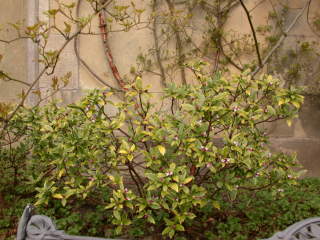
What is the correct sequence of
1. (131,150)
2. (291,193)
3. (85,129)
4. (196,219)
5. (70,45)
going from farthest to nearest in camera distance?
1. (70,45)
2. (291,193)
3. (196,219)
4. (85,129)
5. (131,150)

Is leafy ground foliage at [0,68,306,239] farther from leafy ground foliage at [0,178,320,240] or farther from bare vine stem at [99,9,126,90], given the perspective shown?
bare vine stem at [99,9,126,90]

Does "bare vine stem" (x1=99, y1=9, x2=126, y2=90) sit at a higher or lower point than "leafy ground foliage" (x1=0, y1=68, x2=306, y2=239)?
higher

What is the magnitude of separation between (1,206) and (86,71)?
162cm

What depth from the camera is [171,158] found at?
8.45 ft

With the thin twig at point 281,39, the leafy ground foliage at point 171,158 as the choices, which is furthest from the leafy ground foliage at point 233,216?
the thin twig at point 281,39

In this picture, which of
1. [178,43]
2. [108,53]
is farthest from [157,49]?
[108,53]

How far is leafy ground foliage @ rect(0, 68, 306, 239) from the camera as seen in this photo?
7.88 feet

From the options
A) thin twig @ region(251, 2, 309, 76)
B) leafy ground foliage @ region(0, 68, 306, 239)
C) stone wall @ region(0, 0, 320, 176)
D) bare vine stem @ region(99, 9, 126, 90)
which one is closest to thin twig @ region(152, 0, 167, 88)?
stone wall @ region(0, 0, 320, 176)

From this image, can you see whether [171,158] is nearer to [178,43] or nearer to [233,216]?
[233,216]

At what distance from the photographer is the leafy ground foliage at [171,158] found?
2402 millimetres

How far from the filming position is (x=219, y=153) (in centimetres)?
247

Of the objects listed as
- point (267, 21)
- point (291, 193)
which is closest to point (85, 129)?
point (291, 193)

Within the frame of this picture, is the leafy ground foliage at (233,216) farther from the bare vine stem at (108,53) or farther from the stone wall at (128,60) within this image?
the bare vine stem at (108,53)

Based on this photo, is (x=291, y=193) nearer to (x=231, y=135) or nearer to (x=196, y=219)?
(x=196, y=219)
